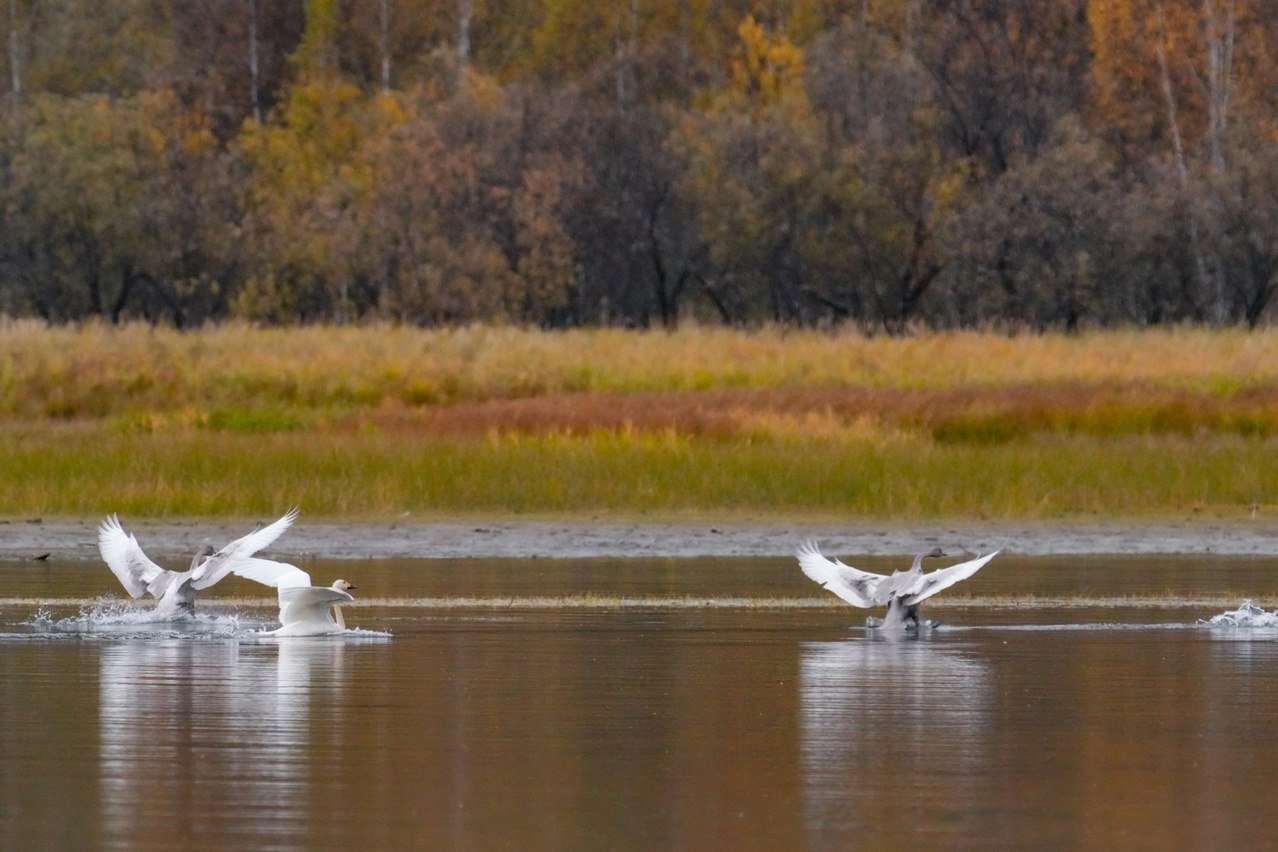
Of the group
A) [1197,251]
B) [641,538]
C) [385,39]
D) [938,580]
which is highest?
[385,39]

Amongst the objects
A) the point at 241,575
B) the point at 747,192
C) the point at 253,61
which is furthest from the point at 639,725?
the point at 253,61

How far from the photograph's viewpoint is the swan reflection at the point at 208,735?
8.47m

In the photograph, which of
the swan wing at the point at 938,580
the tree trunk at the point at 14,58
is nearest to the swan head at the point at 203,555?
the swan wing at the point at 938,580

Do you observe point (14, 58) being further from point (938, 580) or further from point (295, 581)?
point (938, 580)

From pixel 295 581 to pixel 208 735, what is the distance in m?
3.94

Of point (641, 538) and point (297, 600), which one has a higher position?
point (297, 600)

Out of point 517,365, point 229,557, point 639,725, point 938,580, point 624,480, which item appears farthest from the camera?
point 517,365

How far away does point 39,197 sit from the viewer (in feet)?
195

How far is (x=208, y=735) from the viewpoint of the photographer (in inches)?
408

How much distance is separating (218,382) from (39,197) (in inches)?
968

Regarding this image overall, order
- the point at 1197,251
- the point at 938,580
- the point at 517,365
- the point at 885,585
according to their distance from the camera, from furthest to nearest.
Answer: the point at 1197,251
the point at 517,365
the point at 885,585
the point at 938,580

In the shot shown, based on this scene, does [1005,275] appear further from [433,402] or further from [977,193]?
[433,402]

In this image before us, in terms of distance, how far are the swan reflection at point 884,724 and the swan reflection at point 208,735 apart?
6.17 feet

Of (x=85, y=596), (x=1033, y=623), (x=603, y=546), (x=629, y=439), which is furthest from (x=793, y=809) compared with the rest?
(x=629, y=439)
